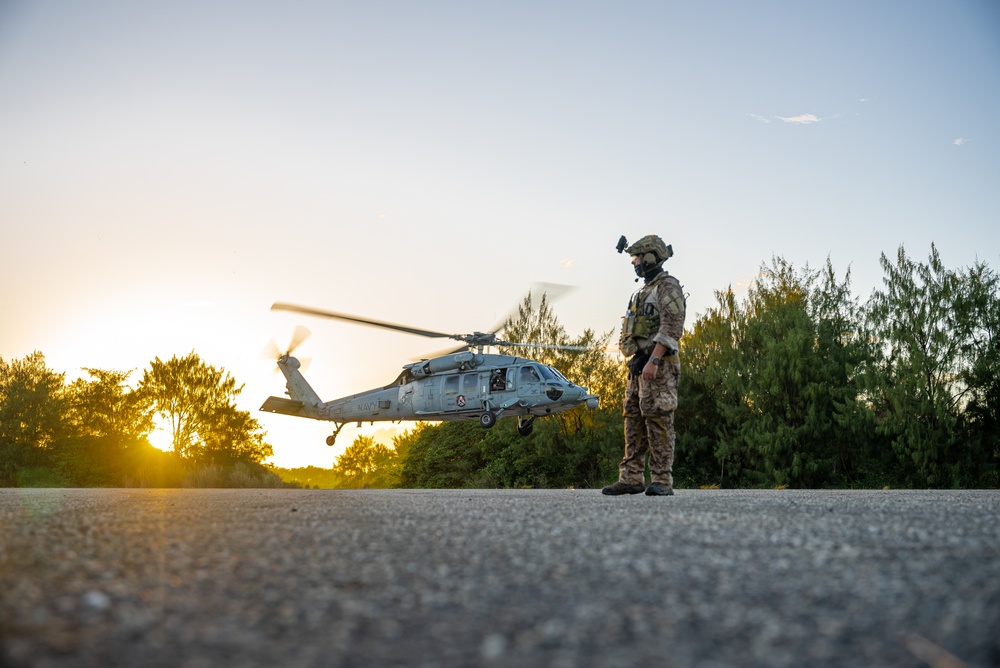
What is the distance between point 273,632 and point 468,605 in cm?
48

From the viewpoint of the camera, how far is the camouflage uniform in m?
6.88

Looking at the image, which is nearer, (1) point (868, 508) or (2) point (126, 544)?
(2) point (126, 544)

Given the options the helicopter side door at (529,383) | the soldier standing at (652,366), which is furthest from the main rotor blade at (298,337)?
the soldier standing at (652,366)

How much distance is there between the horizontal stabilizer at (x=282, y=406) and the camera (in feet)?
79.2

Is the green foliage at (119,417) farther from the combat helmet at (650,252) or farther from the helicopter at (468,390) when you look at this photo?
the combat helmet at (650,252)

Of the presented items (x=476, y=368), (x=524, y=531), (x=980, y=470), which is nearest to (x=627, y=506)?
Answer: (x=524, y=531)

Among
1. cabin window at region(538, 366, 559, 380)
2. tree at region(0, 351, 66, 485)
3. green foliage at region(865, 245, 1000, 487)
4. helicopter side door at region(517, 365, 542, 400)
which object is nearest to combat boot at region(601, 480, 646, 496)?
helicopter side door at region(517, 365, 542, 400)

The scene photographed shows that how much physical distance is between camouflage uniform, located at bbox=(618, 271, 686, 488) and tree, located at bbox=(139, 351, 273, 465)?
34960 millimetres

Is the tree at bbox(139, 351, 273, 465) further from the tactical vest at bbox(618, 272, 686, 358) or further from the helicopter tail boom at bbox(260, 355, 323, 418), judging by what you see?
the tactical vest at bbox(618, 272, 686, 358)

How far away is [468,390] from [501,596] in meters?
17.9

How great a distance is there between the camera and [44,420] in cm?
3962

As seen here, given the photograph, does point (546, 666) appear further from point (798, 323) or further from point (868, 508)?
point (798, 323)

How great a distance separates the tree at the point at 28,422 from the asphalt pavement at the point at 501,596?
132 ft

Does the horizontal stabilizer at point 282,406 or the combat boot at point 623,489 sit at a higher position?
the horizontal stabilizer at point 282,406
